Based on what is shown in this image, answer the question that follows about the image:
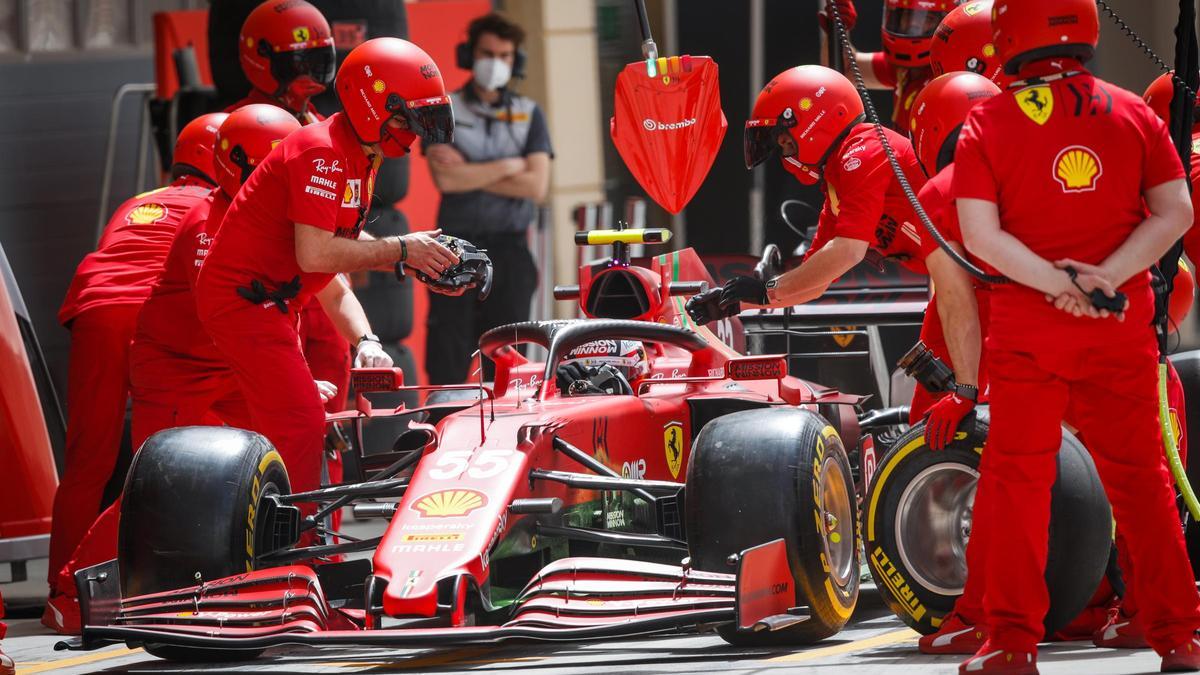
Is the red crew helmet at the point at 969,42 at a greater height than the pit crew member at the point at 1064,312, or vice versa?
the red crew helmet at the point at 969,42

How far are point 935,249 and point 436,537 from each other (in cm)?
182

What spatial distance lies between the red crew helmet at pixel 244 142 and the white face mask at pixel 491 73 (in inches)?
134

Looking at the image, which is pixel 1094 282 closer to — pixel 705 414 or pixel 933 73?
pixel 705 414

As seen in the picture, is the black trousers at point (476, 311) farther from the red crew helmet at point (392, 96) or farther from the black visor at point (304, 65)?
the red crew helmet at point (392, 96)

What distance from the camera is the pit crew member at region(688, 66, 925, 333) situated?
7.76 metres

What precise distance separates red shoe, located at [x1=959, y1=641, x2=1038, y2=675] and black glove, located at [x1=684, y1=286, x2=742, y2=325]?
106 inches

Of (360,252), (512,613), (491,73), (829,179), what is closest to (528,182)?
(491,73)

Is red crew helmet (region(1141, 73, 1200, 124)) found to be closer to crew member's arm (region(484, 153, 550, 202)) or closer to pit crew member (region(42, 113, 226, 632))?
pit crew member (region(42, 113, 226, 632))

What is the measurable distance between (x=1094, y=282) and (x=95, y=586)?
316cm

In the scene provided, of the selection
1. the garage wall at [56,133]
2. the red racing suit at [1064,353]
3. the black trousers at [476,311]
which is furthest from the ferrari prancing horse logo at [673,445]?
the garage wall at [56,133]

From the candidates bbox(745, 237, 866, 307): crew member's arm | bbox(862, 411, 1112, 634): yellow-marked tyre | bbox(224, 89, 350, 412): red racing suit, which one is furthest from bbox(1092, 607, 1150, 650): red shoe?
bbox(224, 89, 350, 412): red racing suit

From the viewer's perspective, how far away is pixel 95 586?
617 centimetres

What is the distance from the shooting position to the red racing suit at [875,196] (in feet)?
25.4

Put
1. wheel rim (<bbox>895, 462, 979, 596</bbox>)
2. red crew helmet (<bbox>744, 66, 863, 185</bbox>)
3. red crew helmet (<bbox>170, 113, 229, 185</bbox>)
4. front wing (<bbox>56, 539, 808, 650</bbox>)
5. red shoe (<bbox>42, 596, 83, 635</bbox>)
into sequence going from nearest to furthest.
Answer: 1. front wing (<bbox>56, 539, 808, 650</bbox>)
2. wheel rim (<bbox>895, 462, 979, 596</bbox>)
3. red crew helmet (<bbox>744, 66, 863, 185</bbox>)
4. red shoe (<bbox>42, 596, 83, 635</bbox>)
5. red crew helmet (<bbox>170, 113, 229, 185</bbox>)
